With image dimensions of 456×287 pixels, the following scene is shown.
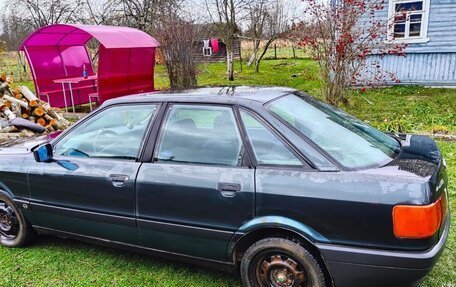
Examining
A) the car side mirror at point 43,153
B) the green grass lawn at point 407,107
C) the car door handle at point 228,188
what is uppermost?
the car side mirror at point 43,153

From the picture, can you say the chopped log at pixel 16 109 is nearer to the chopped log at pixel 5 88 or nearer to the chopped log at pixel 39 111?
the chopped log at pixel 39 111

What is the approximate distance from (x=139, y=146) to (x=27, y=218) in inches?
60.4

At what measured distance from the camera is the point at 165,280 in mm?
3271

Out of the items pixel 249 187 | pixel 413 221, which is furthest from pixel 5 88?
pixel 413 221

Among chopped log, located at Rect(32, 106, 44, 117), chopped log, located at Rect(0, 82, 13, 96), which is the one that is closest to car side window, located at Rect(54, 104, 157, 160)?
chopped log, located at Rect(32, 106, 44, 117)

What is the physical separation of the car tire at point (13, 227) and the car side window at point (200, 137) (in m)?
1.76

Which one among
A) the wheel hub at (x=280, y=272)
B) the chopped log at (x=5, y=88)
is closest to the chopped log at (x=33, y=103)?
the chopped log at (x=5, y=88)

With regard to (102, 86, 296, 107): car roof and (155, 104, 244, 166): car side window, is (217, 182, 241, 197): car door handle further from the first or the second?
(102, 86, 296, 107): car roof

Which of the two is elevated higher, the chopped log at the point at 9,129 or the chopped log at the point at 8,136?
the chopped log at the point at 9,129

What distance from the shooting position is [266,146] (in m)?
2.80

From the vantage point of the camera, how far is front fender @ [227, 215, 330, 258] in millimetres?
2566

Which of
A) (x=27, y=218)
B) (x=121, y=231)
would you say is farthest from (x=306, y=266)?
(x=27, y=218)

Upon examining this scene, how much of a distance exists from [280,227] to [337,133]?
89 centimetres

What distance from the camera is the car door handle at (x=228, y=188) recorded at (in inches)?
108
